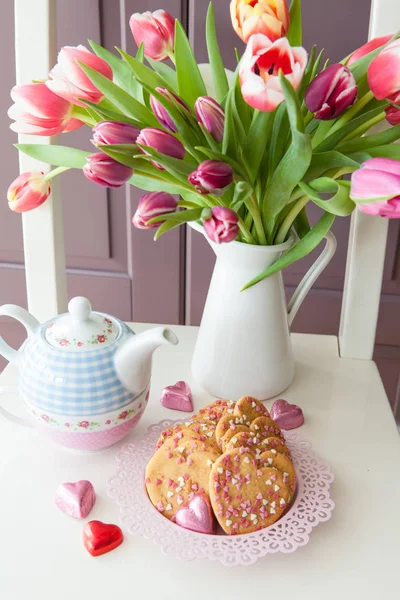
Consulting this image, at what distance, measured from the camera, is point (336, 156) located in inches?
23.0

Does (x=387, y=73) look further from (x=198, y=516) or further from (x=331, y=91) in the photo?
(x=198, y=516)

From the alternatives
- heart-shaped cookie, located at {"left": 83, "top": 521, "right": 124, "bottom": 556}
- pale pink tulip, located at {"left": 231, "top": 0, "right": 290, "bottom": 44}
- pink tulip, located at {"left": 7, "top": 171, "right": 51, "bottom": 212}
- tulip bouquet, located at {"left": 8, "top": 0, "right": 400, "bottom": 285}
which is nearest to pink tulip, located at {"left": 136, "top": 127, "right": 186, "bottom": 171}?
tulip bouquet, located at {"left": 8, "top": 0, "right": 400, "bottom": 285}

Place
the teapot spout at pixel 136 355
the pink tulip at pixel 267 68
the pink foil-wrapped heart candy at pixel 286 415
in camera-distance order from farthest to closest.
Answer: the pink foil-wrapped heart candy at pixel 286 415 < the teapot spout at pixel 136 355 < the pink tulip at pixel 267 68

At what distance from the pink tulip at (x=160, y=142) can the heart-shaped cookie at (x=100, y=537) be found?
321mm

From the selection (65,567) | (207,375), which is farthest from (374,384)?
(65,567)

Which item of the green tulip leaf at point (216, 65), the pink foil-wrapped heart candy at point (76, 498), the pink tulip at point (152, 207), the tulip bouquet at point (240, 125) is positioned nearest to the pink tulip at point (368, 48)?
the tulip bouquet at point (240, 125)

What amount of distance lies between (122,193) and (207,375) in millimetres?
471

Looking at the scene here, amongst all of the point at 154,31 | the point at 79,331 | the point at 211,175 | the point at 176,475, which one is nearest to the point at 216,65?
the point at 154,31

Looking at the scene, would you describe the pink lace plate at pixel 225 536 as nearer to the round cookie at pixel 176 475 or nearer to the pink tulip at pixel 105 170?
the round cookie at pixel 176 475

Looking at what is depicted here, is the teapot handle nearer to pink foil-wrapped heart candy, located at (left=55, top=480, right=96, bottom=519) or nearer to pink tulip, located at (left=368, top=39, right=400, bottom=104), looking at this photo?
pink foil-wrapped heart candy, located at (left=55, top=480, right=96, bottom=519)

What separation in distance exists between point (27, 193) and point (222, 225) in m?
0.30

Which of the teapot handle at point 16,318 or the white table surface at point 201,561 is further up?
the teapot handle at point 16,318

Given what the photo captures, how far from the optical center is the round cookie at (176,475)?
0.54 m

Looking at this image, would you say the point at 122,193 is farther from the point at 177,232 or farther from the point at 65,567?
the point at 65,567
